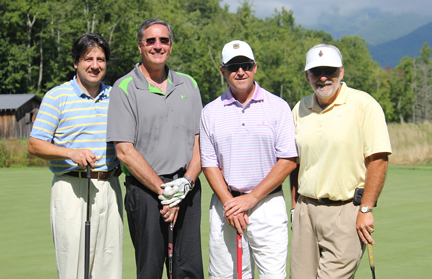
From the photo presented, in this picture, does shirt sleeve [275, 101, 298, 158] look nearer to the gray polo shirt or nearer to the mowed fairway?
the gray polo shirt

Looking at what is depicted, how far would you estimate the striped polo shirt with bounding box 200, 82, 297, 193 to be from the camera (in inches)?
138

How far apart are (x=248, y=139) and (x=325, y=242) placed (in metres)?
0.91

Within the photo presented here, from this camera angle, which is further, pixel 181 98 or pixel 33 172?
pixel 33 172

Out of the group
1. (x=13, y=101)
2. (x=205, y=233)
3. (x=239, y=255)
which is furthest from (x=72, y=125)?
(x=13, y=101)

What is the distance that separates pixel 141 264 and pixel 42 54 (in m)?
44.6

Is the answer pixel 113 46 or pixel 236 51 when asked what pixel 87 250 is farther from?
pixel 113 46

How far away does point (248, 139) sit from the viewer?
351 cm

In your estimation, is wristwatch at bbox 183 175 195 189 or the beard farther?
wristwatch at bbox 183 175 195 189

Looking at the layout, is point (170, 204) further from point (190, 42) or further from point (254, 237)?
point (190, 42)

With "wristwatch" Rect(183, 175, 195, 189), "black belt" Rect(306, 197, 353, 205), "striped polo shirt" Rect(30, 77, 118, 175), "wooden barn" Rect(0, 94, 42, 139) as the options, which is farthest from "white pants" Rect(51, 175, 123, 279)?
"wooden barn" Rect(0, 94, 42, 139)

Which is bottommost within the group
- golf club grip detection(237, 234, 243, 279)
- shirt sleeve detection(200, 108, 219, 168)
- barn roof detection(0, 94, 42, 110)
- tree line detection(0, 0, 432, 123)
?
golf club grip detection(237, 234, 243, 279)

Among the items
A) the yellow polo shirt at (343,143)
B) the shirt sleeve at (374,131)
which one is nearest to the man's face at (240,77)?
the yellow polo shirt at (343,143)

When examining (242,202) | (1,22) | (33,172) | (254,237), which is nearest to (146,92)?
(242,202)

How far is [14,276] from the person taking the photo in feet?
15.4
